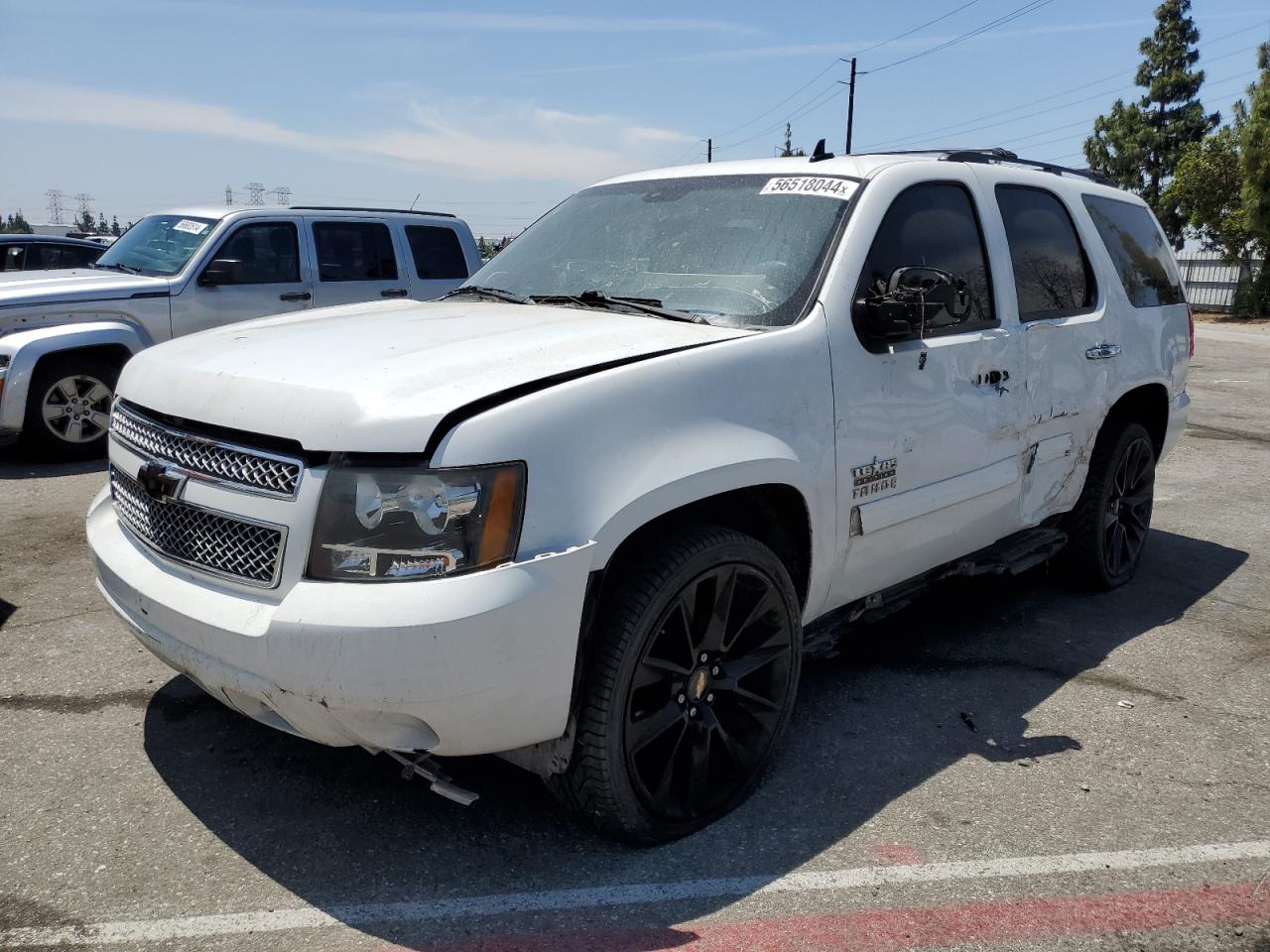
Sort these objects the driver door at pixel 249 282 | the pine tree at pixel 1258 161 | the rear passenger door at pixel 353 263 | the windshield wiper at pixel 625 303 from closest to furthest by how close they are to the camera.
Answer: the windshield wiper at pixel 625 303 → the driver door at pixel 249 282 → the rear passenger door at pixel 353 263 → the pine tree at pixel 1258 161

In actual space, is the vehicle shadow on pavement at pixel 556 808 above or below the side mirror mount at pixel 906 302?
below

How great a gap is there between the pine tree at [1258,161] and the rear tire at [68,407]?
99.5 ft

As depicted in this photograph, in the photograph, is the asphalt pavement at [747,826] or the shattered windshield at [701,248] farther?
the shattered windshield at [701,248]

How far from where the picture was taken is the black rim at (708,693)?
291 centimetres

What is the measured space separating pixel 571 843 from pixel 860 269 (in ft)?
6.62

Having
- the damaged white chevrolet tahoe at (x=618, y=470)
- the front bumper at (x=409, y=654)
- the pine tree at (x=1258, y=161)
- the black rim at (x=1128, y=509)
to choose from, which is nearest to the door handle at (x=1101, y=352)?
the damaged white chevrolet tahoe at (x=618, y=470)

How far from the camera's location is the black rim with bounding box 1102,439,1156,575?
521 cm

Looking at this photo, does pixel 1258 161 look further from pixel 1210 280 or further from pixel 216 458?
pixel 216 458

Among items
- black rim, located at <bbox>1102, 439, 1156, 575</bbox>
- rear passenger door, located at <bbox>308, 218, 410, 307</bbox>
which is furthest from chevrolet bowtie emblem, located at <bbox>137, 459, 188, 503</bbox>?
rear passenger door, located at <bbox>308, 218, 410, 307</bbox>

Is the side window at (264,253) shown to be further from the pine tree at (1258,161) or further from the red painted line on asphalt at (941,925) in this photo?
the pine tree at (1258,161)

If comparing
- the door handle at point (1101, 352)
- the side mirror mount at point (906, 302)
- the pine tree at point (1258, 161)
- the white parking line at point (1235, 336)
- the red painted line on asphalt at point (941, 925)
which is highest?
the pine tree at point (1258, 161)

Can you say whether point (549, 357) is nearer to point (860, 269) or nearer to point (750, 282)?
point (750, 282)

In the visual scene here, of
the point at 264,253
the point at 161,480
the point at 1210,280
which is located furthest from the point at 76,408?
the point at 1210,280

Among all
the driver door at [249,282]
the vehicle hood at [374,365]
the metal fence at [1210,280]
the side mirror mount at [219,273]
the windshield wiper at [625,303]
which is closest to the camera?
the vehicle hood at [374,365]
